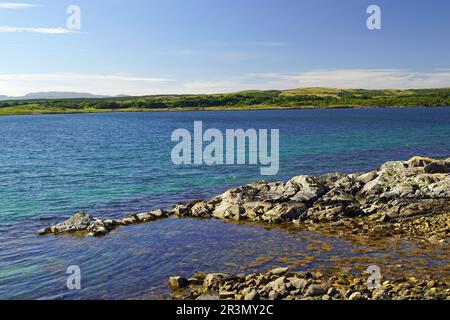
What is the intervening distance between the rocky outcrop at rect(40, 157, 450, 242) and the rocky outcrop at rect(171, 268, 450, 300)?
893cm

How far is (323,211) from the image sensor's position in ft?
113

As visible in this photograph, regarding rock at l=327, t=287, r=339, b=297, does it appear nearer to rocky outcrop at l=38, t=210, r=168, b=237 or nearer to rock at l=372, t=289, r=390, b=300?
rock at l=372, t=289, r=390, b=300

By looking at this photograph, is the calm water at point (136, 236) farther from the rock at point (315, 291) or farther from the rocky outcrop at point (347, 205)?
the rock at point (315, 291)

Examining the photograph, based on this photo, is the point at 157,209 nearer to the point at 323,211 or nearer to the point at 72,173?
the point at 323,211

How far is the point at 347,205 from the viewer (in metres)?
35.1

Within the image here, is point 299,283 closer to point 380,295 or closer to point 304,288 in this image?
point 304,288

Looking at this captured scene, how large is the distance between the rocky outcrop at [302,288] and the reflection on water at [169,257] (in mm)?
1511

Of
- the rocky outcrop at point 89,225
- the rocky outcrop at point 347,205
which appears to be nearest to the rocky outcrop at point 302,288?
the rocky outcrop at point 347,205

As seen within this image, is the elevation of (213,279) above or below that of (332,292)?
below

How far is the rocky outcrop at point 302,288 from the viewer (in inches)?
760

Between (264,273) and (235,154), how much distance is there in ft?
179

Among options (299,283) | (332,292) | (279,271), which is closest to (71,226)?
(279,271)

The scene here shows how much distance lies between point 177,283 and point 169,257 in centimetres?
488
